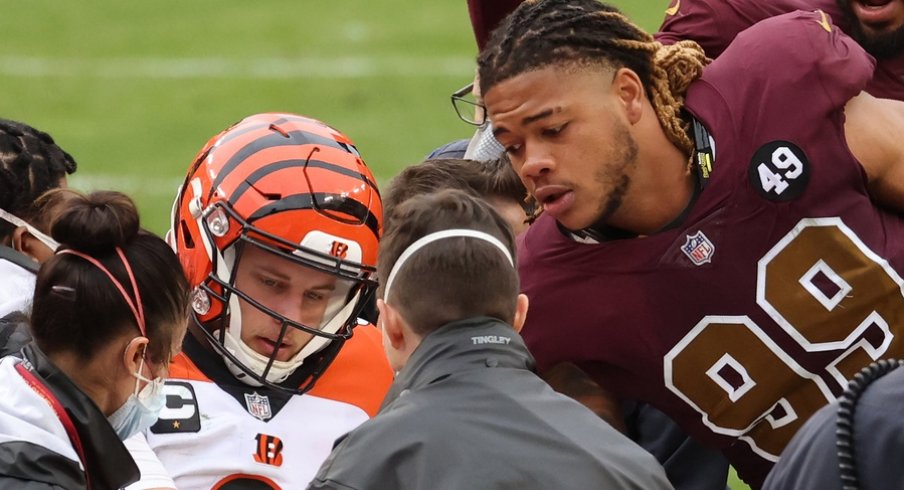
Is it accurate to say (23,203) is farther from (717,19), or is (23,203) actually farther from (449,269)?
(717,19)

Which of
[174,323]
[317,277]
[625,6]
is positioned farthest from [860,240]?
[625,6]

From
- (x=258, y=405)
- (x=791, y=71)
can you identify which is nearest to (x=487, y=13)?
(x=791, y=71)

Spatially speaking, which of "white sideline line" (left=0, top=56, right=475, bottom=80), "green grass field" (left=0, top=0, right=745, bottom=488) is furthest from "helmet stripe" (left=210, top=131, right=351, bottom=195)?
"white sideline line" (left=0, top=56, right=475, bottom=80)

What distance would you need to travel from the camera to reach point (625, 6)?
15.6 m

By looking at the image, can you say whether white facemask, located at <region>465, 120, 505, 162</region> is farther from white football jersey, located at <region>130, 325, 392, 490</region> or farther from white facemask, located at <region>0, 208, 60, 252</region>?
white facemask, located at <region>0, 208, 60, 252</region>

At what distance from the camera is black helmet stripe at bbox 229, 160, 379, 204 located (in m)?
4.40

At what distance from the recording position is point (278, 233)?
14.2ft

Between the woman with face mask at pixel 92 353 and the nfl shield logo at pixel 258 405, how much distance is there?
1.34 ft

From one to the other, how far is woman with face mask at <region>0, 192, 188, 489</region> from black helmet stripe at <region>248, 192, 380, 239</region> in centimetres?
50

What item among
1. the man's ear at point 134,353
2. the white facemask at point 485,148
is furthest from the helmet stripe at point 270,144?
the man's ear at point 134,353

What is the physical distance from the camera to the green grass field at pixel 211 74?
1270cm

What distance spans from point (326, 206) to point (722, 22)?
1.30m

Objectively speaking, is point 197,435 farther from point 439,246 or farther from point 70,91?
point 70,91

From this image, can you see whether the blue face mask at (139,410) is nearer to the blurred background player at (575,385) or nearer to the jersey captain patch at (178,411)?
the jersey captain patch at (178,411)
